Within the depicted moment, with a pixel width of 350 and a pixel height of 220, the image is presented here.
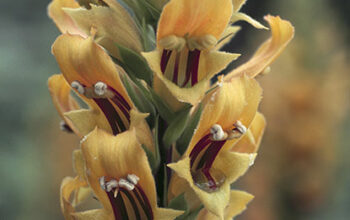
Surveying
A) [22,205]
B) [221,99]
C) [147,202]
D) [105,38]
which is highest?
[105,38]

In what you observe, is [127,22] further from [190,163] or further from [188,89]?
[190,163]

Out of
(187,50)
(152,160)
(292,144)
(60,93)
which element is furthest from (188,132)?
(292,144)

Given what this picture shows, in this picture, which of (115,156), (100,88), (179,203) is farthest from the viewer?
(179,203)

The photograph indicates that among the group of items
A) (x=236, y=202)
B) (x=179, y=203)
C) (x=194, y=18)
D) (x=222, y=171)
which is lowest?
(x=236, y=202)

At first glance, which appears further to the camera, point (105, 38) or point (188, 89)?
point (105, 38)

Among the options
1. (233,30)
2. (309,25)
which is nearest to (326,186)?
(309,25)

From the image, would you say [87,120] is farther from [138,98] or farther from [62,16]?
[62,16]

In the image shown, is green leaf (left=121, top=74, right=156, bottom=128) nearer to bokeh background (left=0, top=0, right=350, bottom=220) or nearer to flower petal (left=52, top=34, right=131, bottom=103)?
flower petal (left=52, top=34, right=131, bottom=103)

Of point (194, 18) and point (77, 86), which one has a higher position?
point (194, 18)

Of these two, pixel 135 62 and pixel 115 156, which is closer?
pixel 115 156
